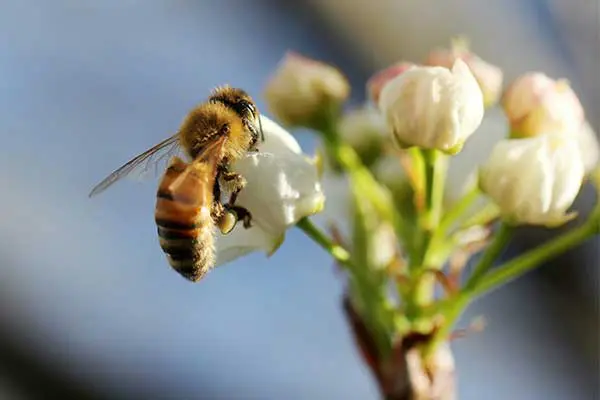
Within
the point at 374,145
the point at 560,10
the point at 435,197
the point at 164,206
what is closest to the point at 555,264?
the point at 560,10

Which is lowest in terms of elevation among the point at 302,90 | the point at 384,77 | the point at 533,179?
the point at 533,179

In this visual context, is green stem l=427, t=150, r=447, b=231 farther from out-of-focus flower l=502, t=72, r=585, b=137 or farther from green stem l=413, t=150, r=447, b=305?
out-of-focus flower l=502, t=72, r=585, b=137

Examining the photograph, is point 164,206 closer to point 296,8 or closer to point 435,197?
point 435,197

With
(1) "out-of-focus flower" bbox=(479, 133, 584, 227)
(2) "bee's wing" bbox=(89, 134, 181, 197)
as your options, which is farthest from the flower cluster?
(2) "bee's wing" bbox=(89, 134, 181, 197)

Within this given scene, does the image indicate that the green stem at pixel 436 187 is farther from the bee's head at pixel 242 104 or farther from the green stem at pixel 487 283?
the bee's head at pixel 242 104

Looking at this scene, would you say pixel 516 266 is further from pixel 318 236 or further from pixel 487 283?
pixel 318 236

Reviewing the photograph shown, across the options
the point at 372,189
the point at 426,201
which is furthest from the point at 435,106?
the point at 372,189

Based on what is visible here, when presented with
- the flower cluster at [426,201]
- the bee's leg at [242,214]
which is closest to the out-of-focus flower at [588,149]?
the flower cluster at [426,201]
